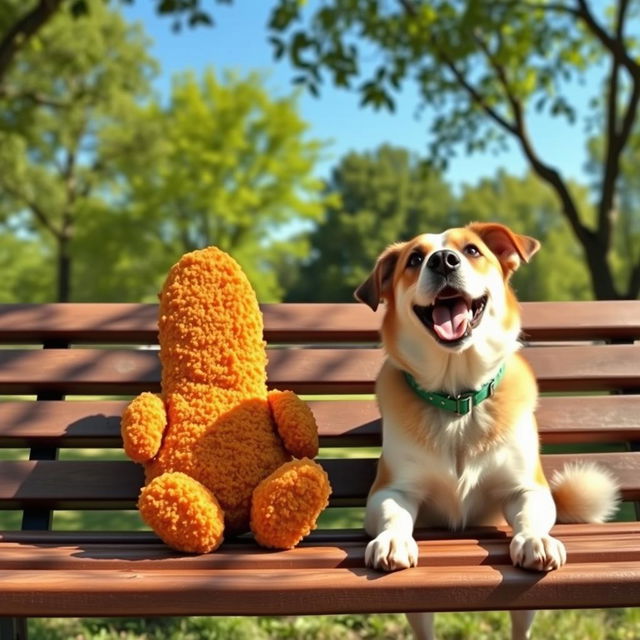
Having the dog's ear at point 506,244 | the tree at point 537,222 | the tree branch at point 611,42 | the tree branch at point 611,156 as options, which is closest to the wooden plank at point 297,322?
the dog's ear at point 506,244

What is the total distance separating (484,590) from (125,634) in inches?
80.6

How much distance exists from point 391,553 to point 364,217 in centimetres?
4376

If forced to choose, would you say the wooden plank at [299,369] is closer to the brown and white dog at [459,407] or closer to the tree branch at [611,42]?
the brown and white dog at [459,407]

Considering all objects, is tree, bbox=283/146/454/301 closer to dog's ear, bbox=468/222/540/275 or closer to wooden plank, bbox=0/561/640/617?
dog's ear, bbox=468/222/540/275

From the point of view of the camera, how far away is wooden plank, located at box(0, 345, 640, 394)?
2.96m

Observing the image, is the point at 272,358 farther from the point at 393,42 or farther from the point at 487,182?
the point at 487,182

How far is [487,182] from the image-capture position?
46.1 m

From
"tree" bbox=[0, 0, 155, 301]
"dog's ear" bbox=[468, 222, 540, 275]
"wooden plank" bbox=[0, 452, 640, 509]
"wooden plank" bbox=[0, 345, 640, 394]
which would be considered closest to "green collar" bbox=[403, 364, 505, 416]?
"dog's ear" bbox=[468, 222, 540, 275]

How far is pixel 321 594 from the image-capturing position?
1.75m

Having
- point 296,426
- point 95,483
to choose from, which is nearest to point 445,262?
point 296,426

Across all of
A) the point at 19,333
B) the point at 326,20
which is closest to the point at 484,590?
the point at 19,333

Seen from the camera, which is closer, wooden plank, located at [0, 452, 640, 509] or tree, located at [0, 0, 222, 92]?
wooden plank, located at [0, 452, 640, 509]

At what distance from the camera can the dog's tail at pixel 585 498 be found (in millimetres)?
2520

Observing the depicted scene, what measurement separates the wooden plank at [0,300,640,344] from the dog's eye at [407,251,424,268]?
67 centimetres
